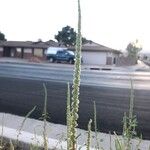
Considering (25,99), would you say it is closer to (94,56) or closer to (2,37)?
(94,56)

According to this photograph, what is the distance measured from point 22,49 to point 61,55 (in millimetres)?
20683

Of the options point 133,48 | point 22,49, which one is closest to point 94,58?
point 22,49

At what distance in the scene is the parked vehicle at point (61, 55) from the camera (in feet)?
235

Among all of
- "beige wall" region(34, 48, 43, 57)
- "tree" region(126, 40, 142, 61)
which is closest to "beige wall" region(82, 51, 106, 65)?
"beige wall" region(34, 48, 43, 57)

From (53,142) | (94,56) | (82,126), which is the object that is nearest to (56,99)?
(82,126)

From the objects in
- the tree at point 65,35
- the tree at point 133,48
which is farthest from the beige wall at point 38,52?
the tree at point 133,48

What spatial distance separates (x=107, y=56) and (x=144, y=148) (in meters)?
73.5

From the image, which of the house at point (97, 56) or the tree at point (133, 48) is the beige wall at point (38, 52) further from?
the tree at point (133, 48)

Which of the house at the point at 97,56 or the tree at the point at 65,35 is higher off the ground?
the tree at the point at 65,35

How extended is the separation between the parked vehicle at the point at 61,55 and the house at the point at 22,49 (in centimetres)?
1237

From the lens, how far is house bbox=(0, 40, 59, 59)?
88.8 metres

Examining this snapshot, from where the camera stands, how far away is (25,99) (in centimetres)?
2044

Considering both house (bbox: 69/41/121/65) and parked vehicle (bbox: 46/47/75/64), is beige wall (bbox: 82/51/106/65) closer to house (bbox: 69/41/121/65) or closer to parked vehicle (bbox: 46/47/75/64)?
house (bbox: 69/41/121/65)

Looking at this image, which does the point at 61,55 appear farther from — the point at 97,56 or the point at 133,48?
the point at 133,48
